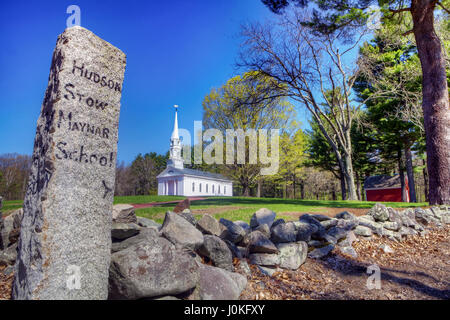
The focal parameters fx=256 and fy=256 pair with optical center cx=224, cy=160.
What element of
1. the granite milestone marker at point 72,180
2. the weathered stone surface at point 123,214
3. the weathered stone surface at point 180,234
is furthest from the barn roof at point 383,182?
the granite milestone marker at point 72,180

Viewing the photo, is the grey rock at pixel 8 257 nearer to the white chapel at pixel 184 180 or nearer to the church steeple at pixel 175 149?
the white chapel at pixel 184 180

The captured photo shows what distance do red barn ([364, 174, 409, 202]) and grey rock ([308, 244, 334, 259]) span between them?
25313 mm

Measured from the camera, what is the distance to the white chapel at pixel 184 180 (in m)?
33.6

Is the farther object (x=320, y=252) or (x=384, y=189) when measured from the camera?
(x=384, y=189)

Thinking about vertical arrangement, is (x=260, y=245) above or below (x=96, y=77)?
below

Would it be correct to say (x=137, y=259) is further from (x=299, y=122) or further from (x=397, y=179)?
(x=397, y=179)

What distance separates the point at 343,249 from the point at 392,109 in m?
17.7

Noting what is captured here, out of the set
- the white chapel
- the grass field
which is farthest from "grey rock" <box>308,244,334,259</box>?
the white chapel

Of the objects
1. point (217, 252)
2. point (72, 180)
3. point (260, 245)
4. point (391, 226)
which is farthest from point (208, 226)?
point (391, 226)

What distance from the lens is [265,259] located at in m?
3.70

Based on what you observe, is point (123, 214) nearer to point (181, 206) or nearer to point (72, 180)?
point (72, 180)

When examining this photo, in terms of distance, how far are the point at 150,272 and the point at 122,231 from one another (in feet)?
2.94

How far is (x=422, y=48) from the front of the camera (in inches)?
337

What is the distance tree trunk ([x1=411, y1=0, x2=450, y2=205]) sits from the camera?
802 cm
